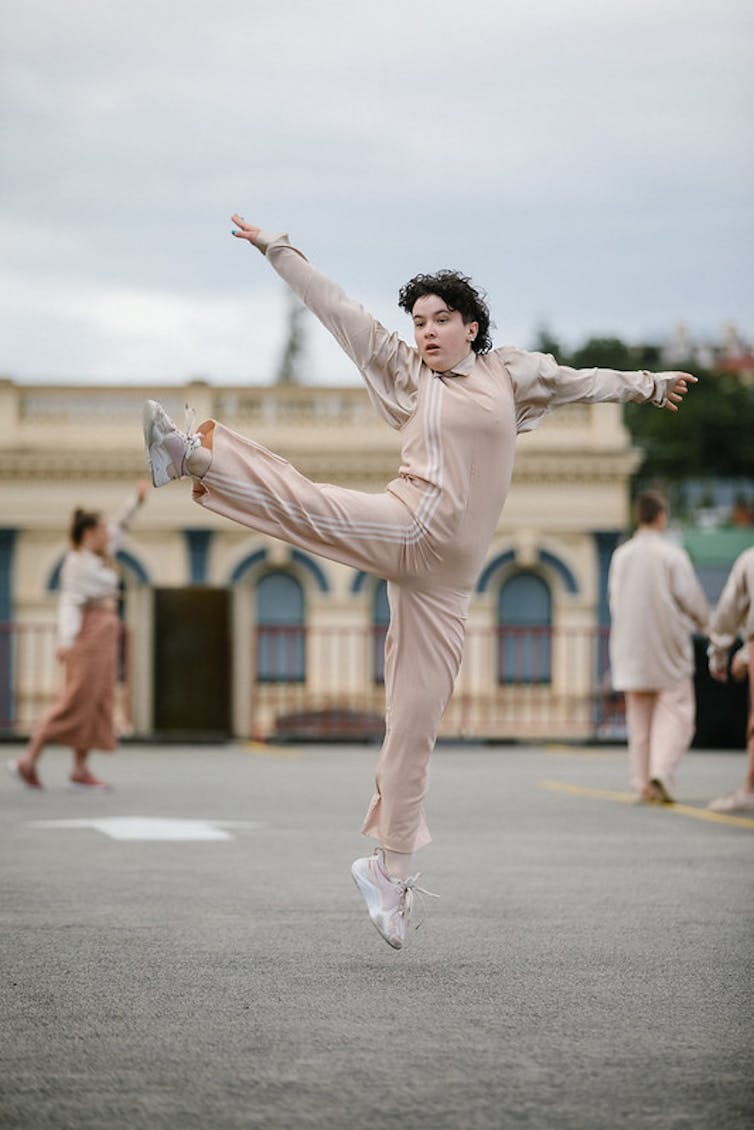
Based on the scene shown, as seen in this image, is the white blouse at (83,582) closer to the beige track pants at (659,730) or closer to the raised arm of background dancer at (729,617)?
the beige track pants at (659,730)

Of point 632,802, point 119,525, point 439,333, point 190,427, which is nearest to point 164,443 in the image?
point 190,427

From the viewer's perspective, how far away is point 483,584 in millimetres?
53625

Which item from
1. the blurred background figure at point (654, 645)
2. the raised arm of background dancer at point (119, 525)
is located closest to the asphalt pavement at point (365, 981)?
the blurred background figure at point (654, 645)

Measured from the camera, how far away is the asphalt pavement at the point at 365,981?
3.85 meters

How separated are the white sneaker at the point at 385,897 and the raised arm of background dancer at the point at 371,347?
1.25 m

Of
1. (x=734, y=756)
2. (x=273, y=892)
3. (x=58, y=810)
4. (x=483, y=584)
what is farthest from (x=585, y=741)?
(x=483, y=584)

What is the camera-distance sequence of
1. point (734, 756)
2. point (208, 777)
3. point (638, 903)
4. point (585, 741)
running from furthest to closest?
point (585, 741) → point (734, 756) → point (208, 777) → point (638, 903)

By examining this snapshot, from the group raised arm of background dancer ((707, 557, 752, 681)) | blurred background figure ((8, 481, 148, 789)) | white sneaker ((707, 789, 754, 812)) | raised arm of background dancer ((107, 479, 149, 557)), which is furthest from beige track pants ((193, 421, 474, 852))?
blurred background figure ((8, 481, 148, 789))

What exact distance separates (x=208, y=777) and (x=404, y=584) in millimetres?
10005

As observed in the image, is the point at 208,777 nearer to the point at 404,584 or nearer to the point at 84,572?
the point at 84,572

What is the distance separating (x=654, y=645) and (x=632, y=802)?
0.95 metres

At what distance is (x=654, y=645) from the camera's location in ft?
41.8

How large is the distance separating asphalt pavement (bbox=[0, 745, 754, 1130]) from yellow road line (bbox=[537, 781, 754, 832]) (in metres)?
0.45

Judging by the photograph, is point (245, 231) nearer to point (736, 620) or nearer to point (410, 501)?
point (410, 501)
